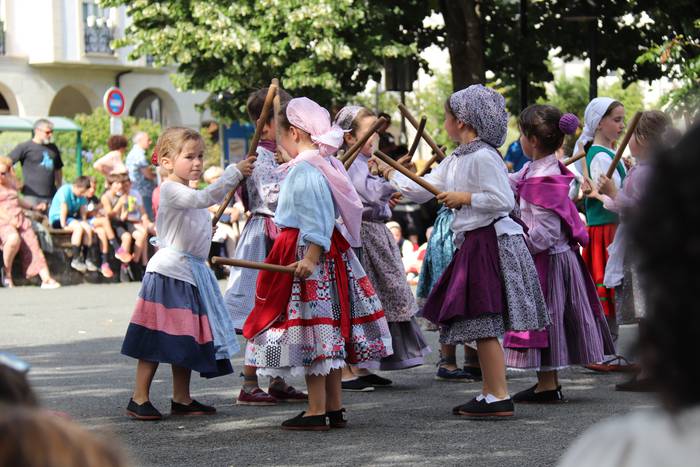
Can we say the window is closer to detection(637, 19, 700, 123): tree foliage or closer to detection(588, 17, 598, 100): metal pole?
detection(588, 17, 598, 100): metal pole

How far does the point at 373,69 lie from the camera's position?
21891 mm

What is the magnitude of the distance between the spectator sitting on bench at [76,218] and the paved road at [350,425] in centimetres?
745

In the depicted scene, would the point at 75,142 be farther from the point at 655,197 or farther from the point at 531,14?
the point at 655,197

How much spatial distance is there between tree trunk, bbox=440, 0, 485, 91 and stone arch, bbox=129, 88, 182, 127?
3005cm

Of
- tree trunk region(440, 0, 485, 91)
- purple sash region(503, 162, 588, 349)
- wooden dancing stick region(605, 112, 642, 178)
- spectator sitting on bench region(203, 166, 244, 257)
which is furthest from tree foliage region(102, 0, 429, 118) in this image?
purple sash region(503, 162, 588, 349)

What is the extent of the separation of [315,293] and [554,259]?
1859 millimetres

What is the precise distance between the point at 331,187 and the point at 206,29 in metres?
16.2

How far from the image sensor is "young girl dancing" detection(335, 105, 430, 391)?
8.28m

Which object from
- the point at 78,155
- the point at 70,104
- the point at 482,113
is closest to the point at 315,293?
the point at 482,113

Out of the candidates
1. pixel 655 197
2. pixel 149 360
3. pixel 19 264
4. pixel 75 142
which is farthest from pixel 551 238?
pixel 75 142

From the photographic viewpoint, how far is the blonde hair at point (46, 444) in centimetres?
139

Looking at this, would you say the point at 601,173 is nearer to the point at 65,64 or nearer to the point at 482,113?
the point at 482,113

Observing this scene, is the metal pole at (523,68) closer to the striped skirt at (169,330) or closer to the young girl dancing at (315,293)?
the striped skirt at (169,330)

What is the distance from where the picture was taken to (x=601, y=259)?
8.96 m
